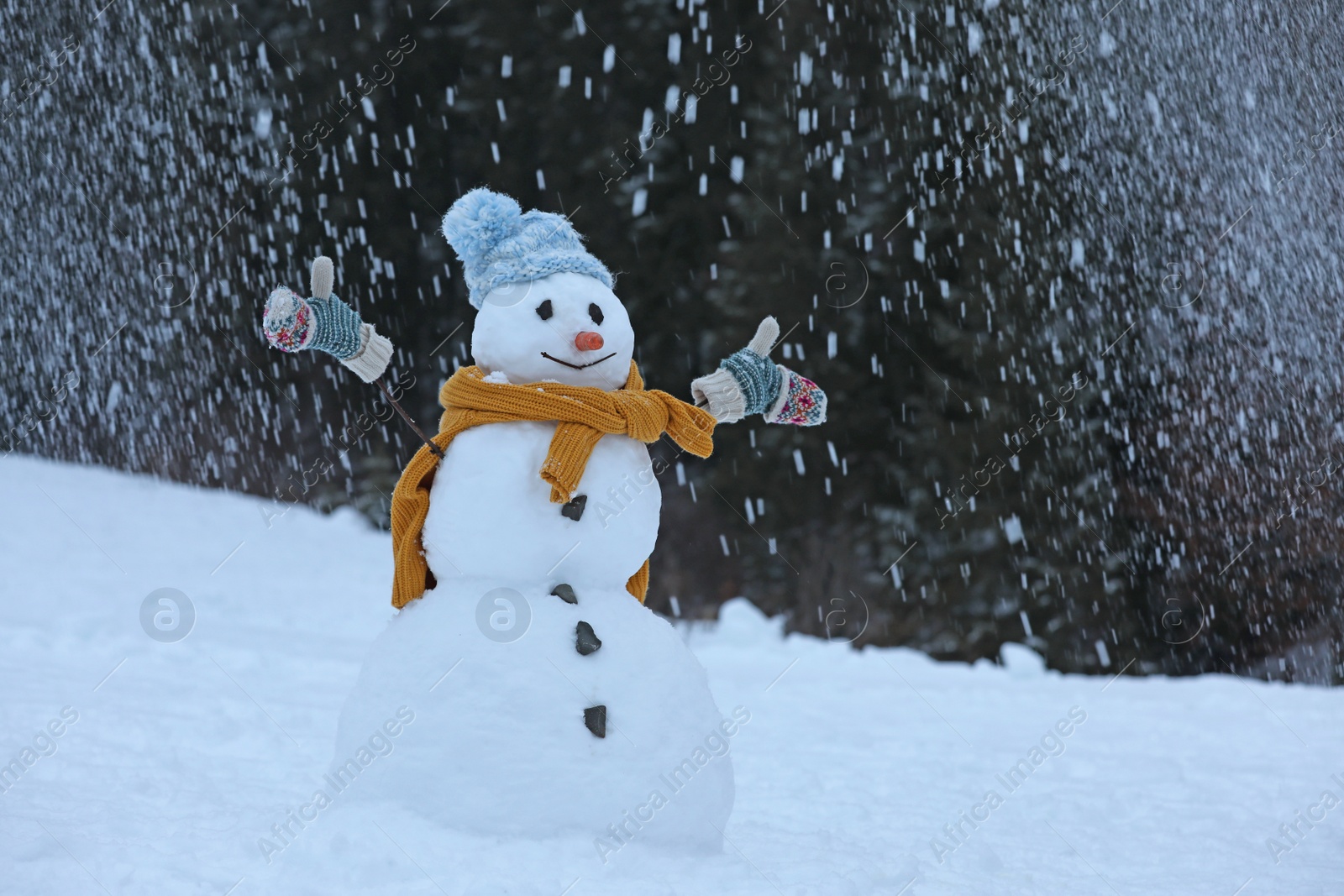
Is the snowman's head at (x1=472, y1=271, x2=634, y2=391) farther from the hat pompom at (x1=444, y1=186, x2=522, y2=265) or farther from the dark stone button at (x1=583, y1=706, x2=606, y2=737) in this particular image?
the dark stone button at (x1=583, y1=706, x2=606, y2=737)

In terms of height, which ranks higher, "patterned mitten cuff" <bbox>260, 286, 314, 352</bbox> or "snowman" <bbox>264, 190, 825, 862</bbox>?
"patterned mitten cuff" <bbox>260, 286, 314, 352</bbox>

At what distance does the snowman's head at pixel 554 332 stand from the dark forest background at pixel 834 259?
5331 millimetres

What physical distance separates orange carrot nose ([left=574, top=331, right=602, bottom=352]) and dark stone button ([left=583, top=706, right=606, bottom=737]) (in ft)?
2.94

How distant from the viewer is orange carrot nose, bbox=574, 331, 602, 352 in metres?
2.92

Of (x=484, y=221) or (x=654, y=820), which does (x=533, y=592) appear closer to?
(x=654, y=820)

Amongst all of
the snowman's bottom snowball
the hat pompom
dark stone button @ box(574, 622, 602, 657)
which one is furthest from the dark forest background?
dark stone button @ box(574, 622, 602, 657)

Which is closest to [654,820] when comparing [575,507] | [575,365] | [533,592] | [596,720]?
[596,720]

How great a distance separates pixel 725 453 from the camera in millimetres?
8664

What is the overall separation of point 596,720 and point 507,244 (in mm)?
1256

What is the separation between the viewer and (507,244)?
3045 millimetres

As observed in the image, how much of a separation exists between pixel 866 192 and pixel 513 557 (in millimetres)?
6256

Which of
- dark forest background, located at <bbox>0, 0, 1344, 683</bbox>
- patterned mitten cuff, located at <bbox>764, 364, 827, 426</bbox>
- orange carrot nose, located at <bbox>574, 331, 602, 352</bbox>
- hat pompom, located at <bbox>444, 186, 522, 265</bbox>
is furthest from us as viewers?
dark forest background, located at <bbox>0, 0, 1344, 683</bbox>

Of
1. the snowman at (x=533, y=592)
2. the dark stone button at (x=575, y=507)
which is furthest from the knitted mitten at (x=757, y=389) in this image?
the dark stone button at (x=575, y=507)

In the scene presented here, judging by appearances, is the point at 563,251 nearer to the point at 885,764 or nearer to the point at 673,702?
the point at 673,702
